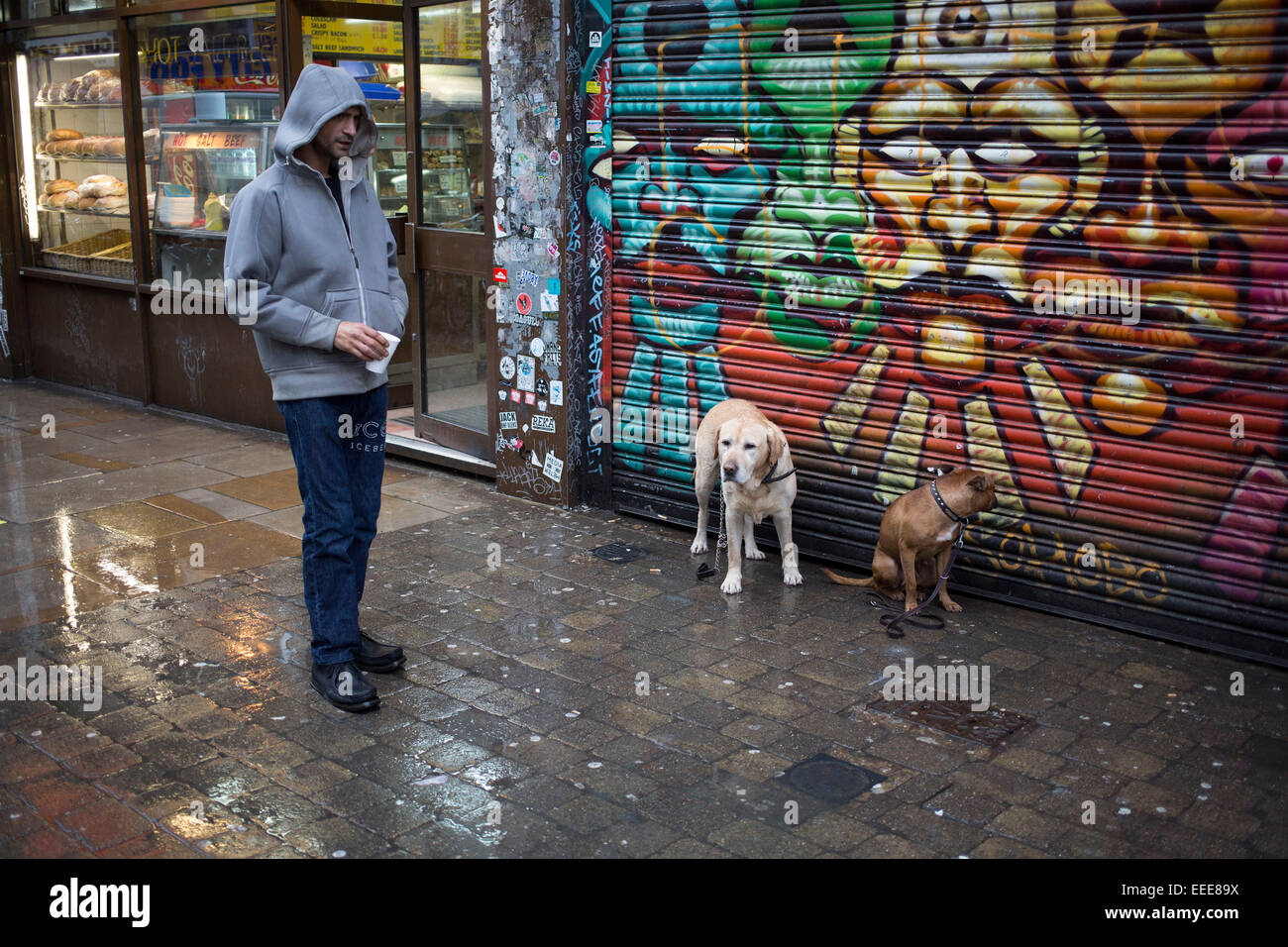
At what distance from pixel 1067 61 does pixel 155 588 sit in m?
5.20

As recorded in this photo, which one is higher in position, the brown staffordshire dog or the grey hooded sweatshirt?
the grey hooded sweatshirt

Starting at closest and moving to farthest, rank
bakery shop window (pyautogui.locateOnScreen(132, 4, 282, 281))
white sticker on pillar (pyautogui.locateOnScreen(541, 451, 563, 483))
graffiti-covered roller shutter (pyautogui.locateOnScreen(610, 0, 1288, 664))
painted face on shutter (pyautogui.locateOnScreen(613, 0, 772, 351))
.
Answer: graffiti-covered roller shutter (pyautogui.locateOnScreen(610, 0, 1288, 664))
painted face on shutter (pyautogui.locateOnScreen(613, 0, 772, 351))
white sticker on pillar (pyautogui.locateOnScreen(541, 451, 563, 483))
bakery shop window (pyautogui.locateOnScreen(132, 4, 282, 281))

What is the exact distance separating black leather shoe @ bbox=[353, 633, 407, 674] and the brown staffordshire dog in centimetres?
242

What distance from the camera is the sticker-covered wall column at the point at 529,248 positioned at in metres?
7.07

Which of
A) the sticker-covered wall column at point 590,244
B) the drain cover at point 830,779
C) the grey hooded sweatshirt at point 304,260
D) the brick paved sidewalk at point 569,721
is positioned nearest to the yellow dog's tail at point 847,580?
the brick paved sidewalk at point 569,721

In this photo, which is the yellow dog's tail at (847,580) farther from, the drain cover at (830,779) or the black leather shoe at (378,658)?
the black leather shoe at (378,658)

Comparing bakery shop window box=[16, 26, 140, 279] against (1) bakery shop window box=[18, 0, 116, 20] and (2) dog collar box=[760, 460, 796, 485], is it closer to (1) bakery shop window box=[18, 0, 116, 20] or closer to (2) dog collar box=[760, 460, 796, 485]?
(1) bakery shop window box=[18, 0, 116, 20]

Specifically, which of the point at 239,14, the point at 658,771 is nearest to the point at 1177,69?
the point at 658,771

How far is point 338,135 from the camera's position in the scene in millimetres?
4574

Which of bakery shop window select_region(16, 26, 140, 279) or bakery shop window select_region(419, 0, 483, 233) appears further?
bakery shop window select_region(16, 26, 140, 279)

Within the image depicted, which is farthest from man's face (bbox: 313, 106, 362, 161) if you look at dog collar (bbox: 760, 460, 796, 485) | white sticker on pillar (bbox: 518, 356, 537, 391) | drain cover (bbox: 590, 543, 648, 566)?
white sticker on pillar (bbox: 518, 356, 537, 391)

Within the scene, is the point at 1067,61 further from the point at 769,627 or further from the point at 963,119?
the point at 769,627

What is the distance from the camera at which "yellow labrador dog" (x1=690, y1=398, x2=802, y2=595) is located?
569 centimetres

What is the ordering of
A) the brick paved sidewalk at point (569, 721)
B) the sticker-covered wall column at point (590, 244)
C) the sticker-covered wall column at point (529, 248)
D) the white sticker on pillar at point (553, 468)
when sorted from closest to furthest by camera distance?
the brick paved sidewalk at point (569, 721), the sticker-covered wall column at point (590, 244), the sticker-covered wall column at point (529, 248), the white sticker on pillar at point (553, 468)
